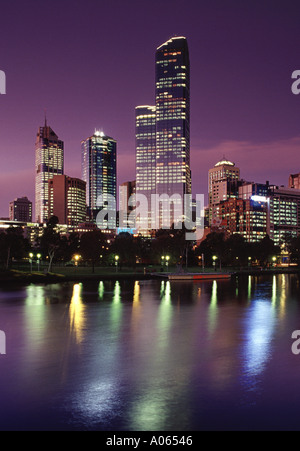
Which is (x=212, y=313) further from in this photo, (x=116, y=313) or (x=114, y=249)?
(x=114, y=249)

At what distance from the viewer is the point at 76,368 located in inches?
623

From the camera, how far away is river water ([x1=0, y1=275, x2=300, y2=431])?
11.2m

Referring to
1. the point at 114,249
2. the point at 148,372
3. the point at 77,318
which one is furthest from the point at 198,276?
the point at 148,372

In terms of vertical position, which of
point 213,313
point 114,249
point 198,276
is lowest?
point 198,276

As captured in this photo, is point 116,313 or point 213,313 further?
point 213,313

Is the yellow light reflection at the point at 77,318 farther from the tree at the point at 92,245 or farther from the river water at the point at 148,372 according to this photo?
the tree at the point at 92,245

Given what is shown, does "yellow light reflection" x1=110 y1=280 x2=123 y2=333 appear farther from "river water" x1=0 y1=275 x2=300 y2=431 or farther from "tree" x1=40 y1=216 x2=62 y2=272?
"tree" x1=40 y1=216 x2=62 y2=272

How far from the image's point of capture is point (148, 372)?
15359 mm

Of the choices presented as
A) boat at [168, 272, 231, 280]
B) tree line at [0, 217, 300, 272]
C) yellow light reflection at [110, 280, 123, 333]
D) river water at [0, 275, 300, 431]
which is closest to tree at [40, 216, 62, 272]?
tree line at [0, 217, 300, 272]

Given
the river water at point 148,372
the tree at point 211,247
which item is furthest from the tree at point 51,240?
the tree at point 211,247

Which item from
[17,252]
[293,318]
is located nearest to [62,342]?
[293,318]

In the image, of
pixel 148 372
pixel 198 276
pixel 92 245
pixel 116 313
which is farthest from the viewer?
pixel 92 245
